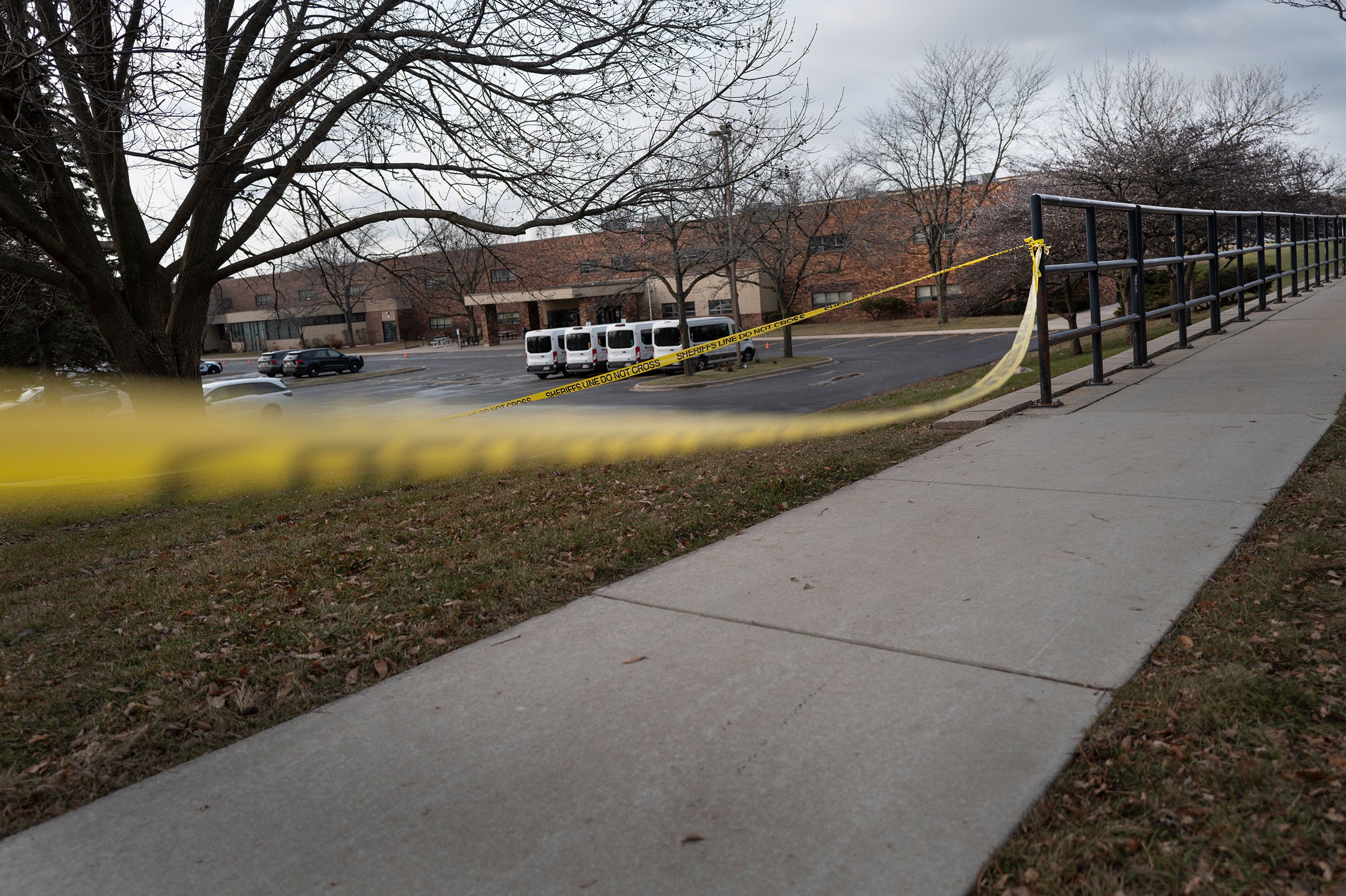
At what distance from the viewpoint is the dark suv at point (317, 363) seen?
5303 centimetres

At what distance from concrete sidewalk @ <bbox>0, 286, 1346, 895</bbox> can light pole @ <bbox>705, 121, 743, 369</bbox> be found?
197 inches

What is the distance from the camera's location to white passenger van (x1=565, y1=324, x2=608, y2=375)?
130ft

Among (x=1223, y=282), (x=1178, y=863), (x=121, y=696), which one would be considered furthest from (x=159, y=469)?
(x=1223, y=282)

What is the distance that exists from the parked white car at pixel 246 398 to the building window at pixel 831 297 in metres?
35.4

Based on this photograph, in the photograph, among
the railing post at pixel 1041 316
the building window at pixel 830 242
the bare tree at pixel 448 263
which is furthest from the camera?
the building window at pixel 830 242

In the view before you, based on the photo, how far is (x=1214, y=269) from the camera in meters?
13.6

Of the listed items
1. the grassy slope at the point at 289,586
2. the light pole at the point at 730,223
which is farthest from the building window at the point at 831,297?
the grassy slope at the point at 289,586

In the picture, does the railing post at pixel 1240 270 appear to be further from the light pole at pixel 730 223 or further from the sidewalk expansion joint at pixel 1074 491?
the sidewalk expansion joint at pixel 1074 491

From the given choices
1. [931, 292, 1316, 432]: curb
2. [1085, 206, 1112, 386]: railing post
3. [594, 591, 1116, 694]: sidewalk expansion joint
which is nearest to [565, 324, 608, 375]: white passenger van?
[931, 292, 1316, 432]: curb

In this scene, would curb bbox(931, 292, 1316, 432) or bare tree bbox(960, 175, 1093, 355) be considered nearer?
curb bbox(931, 292, 1316, 432)

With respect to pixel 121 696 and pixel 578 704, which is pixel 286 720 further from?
pixel 578 704

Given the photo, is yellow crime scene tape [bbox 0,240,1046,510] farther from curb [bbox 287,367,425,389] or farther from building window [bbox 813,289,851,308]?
building window [bbox 813,289,851,308]

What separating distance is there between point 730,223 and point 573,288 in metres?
34.5

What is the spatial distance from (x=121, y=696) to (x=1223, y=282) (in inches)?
1413
